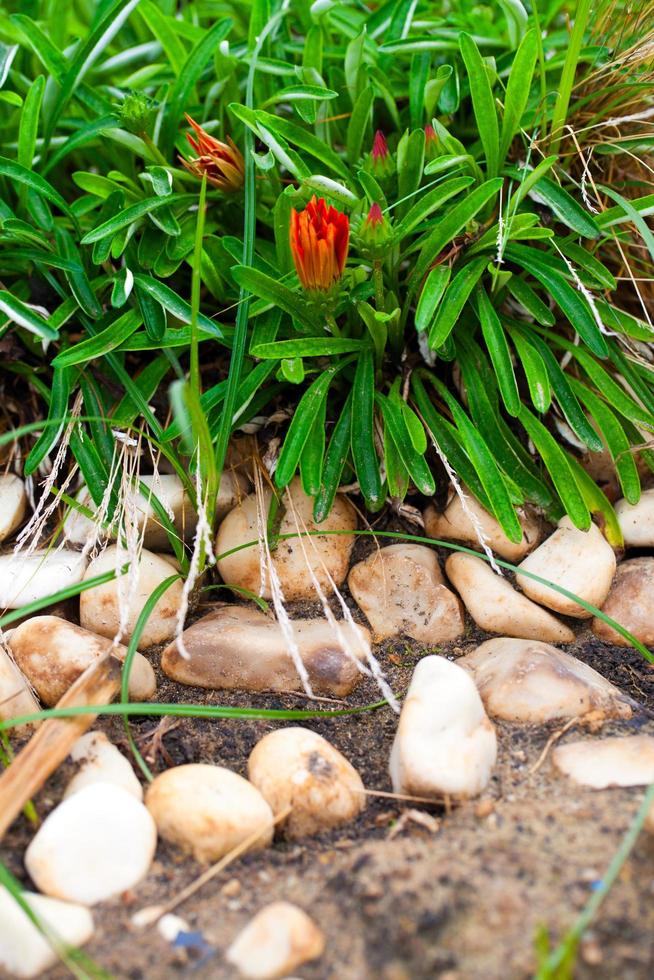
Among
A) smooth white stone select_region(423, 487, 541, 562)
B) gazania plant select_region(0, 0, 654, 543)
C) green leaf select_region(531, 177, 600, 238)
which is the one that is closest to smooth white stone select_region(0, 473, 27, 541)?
gazania plant select_region(0, 0, 654, 543)

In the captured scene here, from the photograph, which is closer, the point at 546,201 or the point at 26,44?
the point at 546,201

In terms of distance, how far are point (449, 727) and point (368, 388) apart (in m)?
0.64

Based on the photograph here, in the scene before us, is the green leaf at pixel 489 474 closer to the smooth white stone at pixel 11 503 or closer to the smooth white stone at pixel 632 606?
the smooth white stone at pixel 632 606

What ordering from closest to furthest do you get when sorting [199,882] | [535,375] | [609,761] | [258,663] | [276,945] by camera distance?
[276,945]
[199,882]
[609,761]
[258,663]
[535,375]

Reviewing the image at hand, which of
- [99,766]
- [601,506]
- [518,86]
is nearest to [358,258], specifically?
[518,86]

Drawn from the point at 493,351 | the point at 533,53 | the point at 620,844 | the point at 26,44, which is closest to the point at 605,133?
the point at 533,53

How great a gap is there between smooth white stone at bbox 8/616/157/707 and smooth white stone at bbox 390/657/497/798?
43 centimetres

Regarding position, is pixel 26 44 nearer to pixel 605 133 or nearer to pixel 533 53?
pixel 533 53

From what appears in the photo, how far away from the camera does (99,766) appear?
1.18 metres

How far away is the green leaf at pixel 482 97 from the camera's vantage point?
60.1 inches

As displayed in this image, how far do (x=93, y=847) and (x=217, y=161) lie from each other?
115 centimetres

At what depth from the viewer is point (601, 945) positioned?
0.87 m

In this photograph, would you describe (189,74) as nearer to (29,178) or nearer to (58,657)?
(29,178)

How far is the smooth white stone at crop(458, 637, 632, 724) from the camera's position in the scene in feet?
4.14
